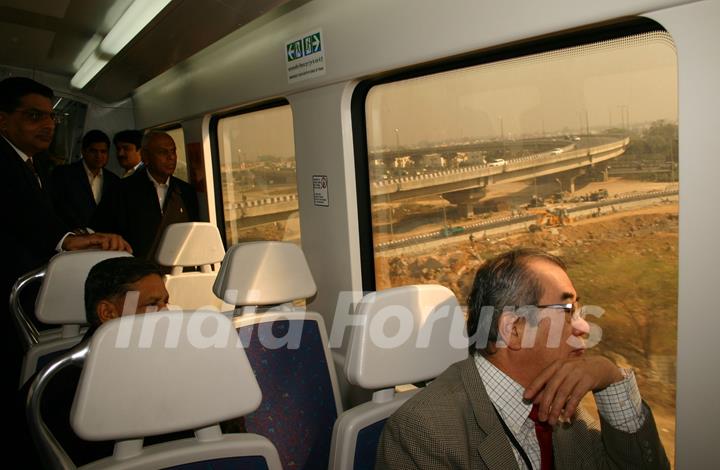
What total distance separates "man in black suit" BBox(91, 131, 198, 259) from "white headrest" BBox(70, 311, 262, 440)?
3.07m

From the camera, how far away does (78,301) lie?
2344 millimetres

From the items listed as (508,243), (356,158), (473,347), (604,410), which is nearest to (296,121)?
(356,158)

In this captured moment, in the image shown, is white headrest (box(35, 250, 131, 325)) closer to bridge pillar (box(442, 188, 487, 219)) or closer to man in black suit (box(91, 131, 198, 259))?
bridge pillar (box(442, 188, 487, 219))

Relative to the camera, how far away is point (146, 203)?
174 inches

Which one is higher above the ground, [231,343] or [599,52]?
[599,52]

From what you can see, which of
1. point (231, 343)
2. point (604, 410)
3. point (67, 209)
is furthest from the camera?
point (67, 209)

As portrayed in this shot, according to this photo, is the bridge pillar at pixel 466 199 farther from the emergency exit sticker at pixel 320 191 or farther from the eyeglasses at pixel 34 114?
the eyeglasses at pixel 34 114

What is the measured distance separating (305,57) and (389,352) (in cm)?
194

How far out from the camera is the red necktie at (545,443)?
4.89 feet

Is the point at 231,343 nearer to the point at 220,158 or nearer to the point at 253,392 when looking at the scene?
the point at 253,392

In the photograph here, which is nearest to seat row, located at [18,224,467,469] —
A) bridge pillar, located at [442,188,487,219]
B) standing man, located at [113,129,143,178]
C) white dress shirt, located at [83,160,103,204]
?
bridge pillar, located at [442,188,487,219]

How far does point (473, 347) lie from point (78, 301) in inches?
62.9

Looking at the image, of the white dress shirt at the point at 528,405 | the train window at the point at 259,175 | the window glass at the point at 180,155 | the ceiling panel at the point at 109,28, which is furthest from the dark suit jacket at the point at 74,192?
the white dress shirt at the point at 528,405

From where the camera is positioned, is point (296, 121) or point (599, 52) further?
point (296, 121)
